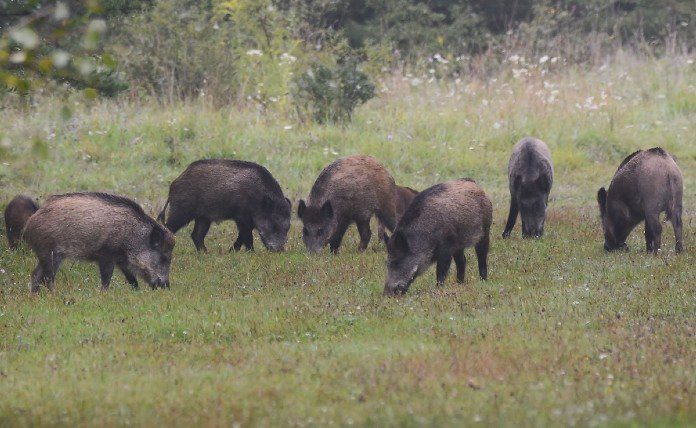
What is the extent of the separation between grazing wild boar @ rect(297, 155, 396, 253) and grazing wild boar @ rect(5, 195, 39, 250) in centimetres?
348

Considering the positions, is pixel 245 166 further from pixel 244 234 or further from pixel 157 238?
pixel 157 238

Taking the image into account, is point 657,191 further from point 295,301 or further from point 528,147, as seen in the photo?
point 295,301

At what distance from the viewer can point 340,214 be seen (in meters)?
15.0

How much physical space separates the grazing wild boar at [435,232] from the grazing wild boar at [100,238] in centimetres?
267

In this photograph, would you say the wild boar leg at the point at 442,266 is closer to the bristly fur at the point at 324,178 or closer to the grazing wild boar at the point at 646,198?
the grazing wild boar at the point at 646,198

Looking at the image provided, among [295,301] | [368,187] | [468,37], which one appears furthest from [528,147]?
[468,37]

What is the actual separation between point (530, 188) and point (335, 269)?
394cm

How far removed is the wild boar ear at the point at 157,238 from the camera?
1236 cm

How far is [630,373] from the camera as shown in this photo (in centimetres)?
750

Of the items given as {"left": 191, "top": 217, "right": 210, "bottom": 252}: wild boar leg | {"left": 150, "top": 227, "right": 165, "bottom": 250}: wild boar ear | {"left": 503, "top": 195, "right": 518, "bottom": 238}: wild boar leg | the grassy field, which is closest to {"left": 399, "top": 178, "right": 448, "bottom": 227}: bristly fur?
the grassy field

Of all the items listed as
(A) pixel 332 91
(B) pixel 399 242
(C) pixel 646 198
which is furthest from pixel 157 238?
(A) pixel 332 91

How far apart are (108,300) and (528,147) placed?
7.34 m

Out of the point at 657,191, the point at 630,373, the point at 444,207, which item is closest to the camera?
the point at 630,373

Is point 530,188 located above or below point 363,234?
above
